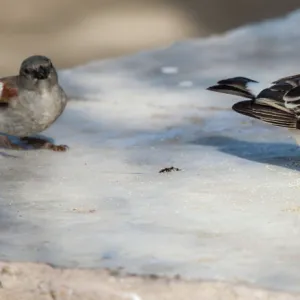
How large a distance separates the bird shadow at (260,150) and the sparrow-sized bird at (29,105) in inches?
23.1

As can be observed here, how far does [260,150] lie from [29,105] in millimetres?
963

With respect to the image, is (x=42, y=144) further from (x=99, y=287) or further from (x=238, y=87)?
(x=99, y=287)

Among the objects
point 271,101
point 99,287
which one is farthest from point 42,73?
point 99,287

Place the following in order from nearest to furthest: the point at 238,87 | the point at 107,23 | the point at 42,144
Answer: the point at 238,87 < the point at 42,144 < the point at 107,23

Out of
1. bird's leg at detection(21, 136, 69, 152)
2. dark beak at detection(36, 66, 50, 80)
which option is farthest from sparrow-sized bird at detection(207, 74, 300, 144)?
dark beak at detection(36, 66, 50, 80)

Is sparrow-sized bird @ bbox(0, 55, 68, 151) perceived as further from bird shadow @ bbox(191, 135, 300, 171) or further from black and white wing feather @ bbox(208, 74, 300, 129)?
black and white wing feather @ bbox(208, 74, 300, 129)

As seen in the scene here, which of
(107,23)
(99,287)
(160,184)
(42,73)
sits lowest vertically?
(99,287)

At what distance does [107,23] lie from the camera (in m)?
10.7

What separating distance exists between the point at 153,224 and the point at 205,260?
1.23 ft

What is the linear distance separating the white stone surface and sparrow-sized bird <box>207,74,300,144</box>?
0.55 feet

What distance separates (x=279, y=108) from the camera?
398 centimetres

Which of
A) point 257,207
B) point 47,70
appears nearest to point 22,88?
point 47,70

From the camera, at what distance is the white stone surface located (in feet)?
9.55

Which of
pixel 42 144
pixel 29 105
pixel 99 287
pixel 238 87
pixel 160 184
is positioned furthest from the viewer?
pixel 29 105
